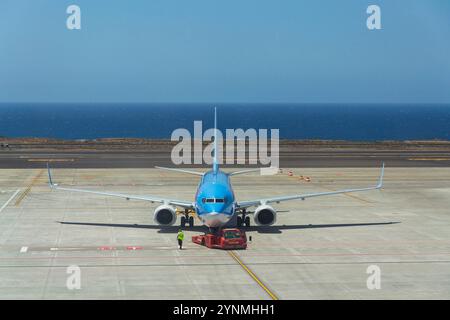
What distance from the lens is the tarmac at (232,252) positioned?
123 feet

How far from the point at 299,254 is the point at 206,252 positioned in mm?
5628

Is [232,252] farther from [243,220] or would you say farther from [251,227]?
[251,227]

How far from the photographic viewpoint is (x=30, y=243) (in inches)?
1925

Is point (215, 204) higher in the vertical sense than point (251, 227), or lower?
higher

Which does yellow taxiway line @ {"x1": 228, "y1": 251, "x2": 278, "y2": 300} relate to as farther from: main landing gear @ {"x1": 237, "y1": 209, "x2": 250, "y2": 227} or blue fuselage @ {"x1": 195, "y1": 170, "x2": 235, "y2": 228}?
main landing gear @ {"x1": 237, "y1": 209, "x2": 250, "y2": 227}

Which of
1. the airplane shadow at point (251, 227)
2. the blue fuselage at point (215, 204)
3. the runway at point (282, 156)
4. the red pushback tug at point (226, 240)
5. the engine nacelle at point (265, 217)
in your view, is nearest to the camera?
the red pushback tug at point (226, 240)

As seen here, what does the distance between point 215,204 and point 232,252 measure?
3634 millimetres

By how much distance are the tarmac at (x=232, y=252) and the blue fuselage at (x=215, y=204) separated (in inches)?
92.5

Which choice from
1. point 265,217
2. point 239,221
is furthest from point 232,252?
point 239,221

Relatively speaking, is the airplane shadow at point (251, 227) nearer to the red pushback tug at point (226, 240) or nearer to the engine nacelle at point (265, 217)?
the engine nacelle at point (265, 217)

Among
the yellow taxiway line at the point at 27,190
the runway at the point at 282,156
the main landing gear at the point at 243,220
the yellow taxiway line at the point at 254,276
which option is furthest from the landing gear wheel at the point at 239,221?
the runway at the point at 282,156

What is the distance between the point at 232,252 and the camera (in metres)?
46.5
